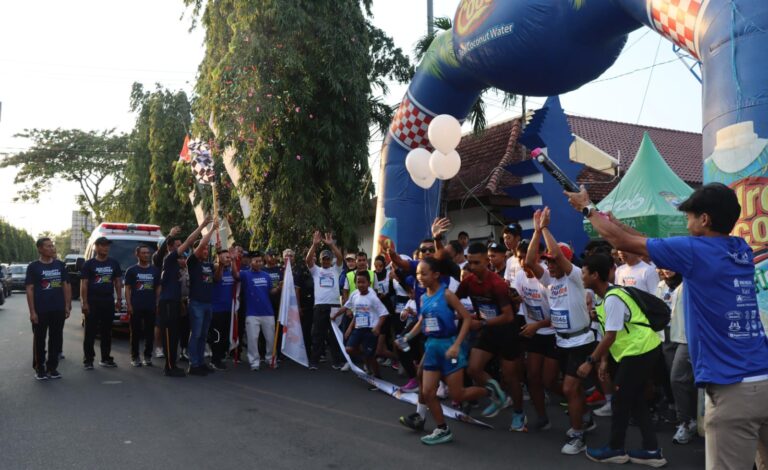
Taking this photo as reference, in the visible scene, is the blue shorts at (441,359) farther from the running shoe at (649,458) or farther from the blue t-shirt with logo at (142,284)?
the blue t-shirt with logo at (142,284)

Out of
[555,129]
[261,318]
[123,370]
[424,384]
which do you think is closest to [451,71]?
[555,129]

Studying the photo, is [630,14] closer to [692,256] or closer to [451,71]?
[451,71]

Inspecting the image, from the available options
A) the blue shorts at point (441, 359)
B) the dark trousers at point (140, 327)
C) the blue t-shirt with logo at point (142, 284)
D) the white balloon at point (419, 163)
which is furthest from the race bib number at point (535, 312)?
the dark trousers at point (140, 327)

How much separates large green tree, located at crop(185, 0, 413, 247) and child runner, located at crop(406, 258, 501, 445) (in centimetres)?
778

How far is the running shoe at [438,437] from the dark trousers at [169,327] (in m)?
4.64

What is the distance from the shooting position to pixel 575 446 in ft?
17.6

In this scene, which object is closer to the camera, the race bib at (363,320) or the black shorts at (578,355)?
the black shorts at (578,355)

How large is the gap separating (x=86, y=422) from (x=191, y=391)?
1.69 m

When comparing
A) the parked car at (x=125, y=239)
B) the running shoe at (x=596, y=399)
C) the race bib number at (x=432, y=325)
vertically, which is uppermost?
the parked car at (x=125, y=239)

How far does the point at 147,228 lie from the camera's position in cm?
1388

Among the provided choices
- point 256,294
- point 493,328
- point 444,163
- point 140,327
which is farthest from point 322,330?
point 493,328

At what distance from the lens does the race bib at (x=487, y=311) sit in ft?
20.1

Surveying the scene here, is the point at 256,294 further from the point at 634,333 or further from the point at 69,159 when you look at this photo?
the point at 69,159

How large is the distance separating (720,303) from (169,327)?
7.48m
